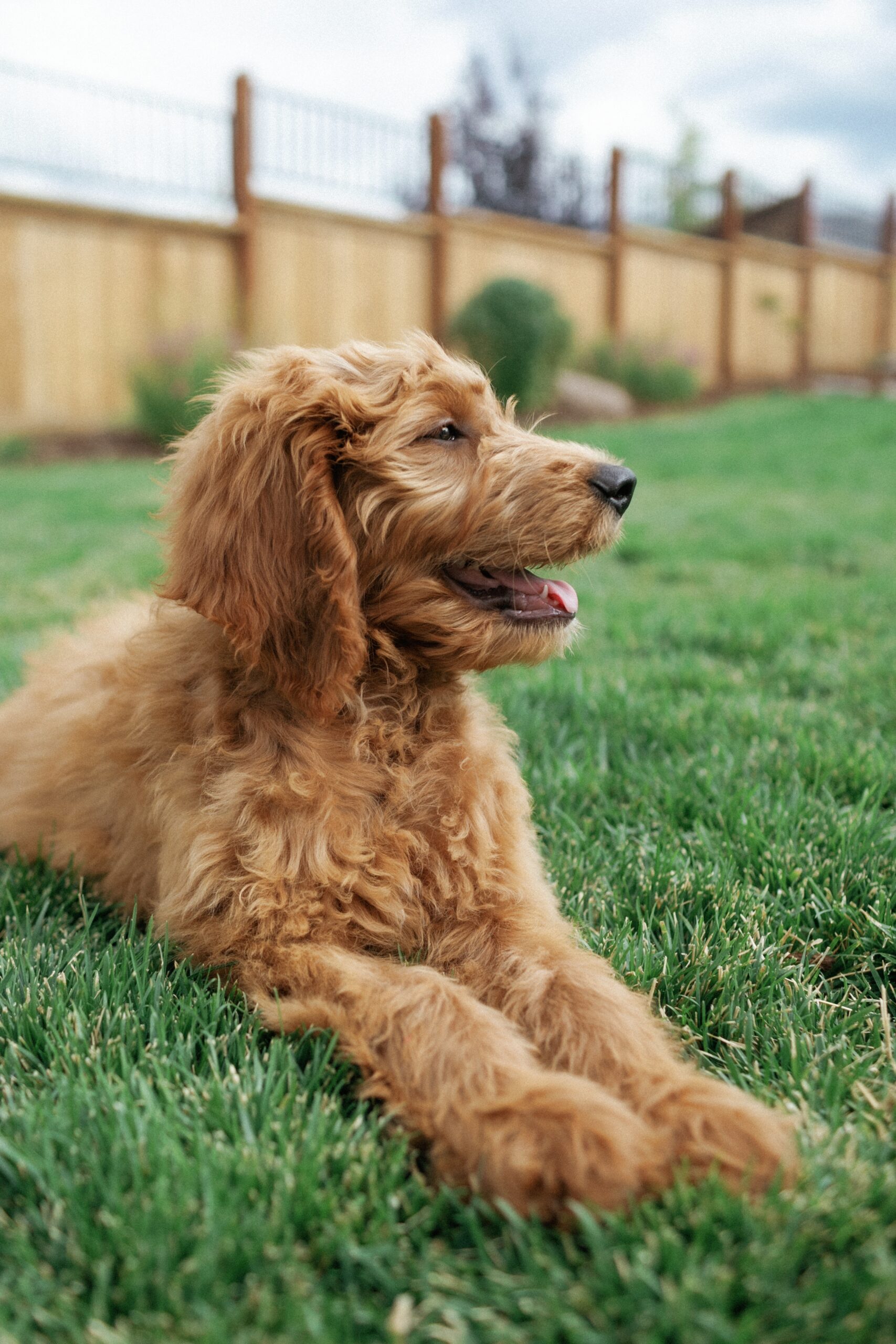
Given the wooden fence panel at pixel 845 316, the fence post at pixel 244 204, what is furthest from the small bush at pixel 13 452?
the wooden fence panel at pixel 845 316

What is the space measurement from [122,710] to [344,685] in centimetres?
69

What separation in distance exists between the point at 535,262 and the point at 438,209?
7.82 ft

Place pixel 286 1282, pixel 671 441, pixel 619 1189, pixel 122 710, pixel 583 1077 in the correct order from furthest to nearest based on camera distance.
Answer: pixel 671 441 < pixel 122 710 < pixel 583 1077 < pixel 619 1189 < pixel 286 1282

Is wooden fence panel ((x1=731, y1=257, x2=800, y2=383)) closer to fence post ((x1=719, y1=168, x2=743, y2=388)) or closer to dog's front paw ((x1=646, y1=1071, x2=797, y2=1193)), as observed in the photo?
fence post ((x1=719, y1=168, x2=743, y2=388))

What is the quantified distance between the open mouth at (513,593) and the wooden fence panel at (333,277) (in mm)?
12236

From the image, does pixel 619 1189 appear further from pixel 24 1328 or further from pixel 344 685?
pixel 344 685

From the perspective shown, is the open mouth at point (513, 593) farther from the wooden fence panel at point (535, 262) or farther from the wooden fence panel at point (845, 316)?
the wooden fence panel at point (845, 316)

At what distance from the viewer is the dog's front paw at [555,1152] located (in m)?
1.54

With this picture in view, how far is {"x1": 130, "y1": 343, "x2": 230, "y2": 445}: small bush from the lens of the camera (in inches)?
511

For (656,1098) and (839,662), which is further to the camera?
(839,662)

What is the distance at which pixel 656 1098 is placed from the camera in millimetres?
1712

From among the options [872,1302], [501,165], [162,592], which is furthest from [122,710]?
[501,165]

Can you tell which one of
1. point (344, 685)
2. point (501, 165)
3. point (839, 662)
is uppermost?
point (501, 165)

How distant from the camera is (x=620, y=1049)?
1.84m
